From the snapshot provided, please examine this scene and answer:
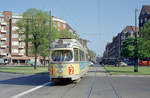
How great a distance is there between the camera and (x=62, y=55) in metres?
16.0

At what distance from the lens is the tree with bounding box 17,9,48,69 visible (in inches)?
1463

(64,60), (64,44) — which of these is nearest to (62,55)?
(64,60)

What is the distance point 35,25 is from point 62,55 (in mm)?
22644

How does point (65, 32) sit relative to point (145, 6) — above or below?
below

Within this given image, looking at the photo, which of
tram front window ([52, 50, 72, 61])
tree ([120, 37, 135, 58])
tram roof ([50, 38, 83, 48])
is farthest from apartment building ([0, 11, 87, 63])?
tram front window ([52, 50, 72, 61])

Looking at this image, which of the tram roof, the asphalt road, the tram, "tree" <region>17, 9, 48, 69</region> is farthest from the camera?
"tree" <region>17, 9, 48, 69</region>

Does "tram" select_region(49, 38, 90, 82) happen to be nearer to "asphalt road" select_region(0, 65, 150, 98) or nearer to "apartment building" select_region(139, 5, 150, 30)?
"asphalt road" select_region(0, 65, 150, 98)

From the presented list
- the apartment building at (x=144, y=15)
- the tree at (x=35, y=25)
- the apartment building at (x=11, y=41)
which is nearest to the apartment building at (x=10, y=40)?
the apartment building at (x=11, y=41)

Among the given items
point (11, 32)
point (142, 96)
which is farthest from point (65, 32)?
point (142, 96)

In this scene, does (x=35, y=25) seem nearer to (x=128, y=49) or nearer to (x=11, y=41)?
(x=128, y=49)

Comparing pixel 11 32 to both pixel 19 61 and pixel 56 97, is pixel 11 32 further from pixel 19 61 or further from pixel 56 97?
pixel 56 97

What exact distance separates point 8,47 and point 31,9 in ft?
159

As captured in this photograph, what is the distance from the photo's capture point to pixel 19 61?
83.4m

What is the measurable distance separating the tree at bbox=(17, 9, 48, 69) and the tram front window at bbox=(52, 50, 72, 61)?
21.6m
